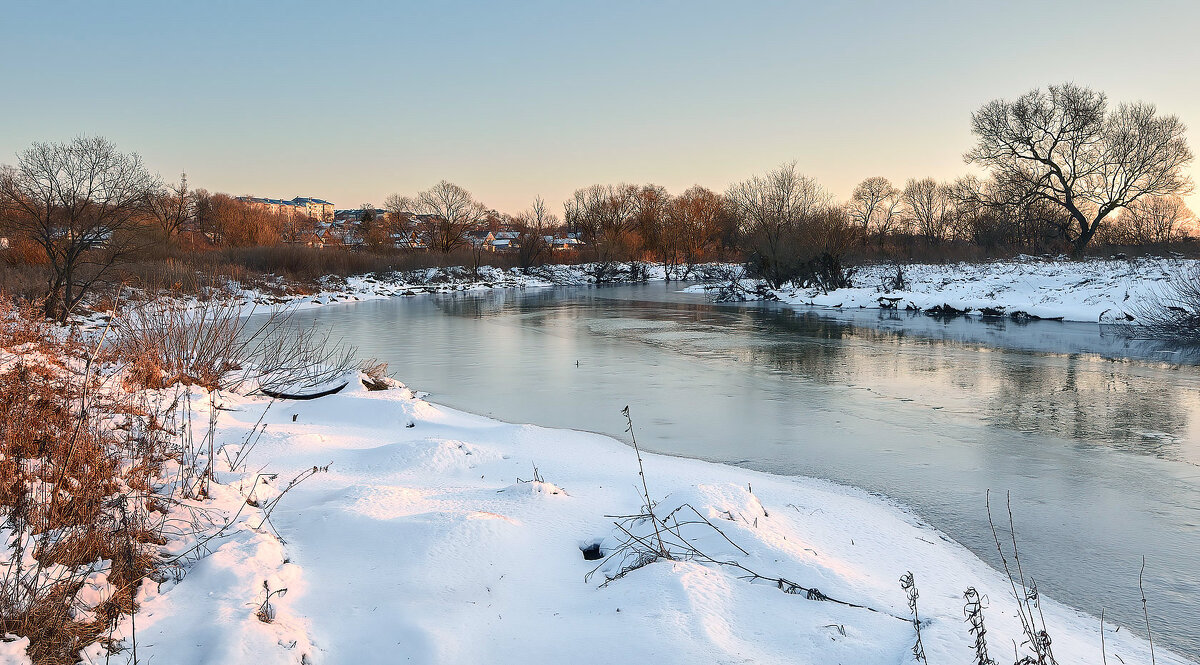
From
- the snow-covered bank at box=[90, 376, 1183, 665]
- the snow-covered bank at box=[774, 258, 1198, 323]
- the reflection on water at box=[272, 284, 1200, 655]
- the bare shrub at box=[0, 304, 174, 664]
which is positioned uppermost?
the snow-covered bank at box=[774, 258, 1198, 323]

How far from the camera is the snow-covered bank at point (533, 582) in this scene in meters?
2.32

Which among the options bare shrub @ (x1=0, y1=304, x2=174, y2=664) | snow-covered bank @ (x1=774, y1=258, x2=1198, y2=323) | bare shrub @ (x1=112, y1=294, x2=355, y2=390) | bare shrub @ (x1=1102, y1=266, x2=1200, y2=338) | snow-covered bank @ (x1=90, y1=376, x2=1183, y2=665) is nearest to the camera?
bare shrub @ (x1=0, y1=304, x2=174, y2=664)

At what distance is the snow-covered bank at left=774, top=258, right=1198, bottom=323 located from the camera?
59.7 ft

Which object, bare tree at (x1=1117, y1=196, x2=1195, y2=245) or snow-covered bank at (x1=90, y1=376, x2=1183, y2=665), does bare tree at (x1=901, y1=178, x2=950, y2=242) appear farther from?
snow-covered bank at (x1=90, y1=376, x2=1183, y2=665)

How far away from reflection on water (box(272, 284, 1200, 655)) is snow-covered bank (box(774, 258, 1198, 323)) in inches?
90.2

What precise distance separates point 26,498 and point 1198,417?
9848 millimetres

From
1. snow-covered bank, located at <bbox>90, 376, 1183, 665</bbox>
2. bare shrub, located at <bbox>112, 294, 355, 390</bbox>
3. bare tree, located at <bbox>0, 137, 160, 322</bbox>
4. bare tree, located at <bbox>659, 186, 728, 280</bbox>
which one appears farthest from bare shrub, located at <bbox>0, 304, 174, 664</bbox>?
bare tree, located at <bbox>659, 186, 728, 280</bbox>

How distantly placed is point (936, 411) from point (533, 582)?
253 inches

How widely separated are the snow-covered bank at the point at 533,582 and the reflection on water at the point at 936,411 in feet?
2.44

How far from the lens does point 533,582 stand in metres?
2.86

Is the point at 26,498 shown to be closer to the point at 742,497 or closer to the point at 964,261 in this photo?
the point at 742,497

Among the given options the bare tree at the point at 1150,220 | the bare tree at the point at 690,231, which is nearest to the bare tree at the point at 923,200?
the bare tree at the point at 690,231

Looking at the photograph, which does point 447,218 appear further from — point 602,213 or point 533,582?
point 533,582

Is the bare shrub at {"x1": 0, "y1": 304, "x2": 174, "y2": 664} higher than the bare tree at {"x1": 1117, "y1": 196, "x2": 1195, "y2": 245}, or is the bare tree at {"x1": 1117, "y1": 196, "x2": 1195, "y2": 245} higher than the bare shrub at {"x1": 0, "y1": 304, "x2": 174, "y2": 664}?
the bare tree at {"x1": 1117, "y1": 196, "x2": 1195, "y2": 245}
